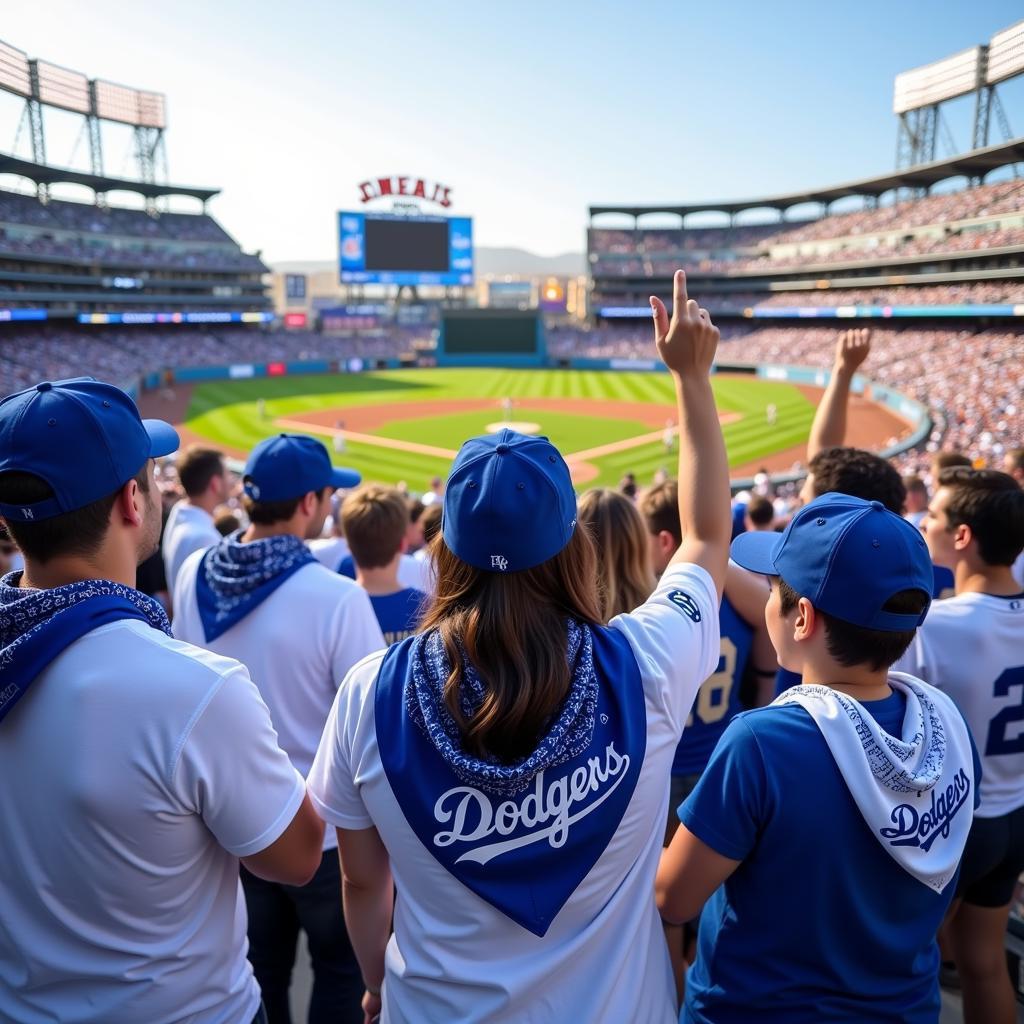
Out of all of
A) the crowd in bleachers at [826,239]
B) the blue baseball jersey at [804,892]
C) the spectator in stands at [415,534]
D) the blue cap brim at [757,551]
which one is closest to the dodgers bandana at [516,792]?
the blue baseball jersey at [804,892]

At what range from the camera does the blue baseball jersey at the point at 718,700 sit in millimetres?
3691

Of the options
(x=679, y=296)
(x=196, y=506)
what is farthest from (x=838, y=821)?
(x=196, y=506)

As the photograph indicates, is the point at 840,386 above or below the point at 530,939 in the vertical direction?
above

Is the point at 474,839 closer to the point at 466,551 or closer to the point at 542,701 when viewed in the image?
the point at 542,701

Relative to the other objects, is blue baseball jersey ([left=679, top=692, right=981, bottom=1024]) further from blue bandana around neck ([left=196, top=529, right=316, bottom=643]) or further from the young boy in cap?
blue bandana around neck ([left=196, top=529, right=316, bottom=643])

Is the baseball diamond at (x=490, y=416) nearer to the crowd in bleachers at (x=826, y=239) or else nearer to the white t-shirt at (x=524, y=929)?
the crowd in bleachers at (x=826, y=239)

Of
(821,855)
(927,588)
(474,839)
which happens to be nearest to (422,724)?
(474,839)

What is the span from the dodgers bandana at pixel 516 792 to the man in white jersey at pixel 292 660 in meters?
1.52

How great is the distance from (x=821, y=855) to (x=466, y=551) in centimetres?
127

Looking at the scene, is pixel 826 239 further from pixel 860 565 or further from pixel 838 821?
pixel 838 821

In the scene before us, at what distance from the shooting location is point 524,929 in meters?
1.83

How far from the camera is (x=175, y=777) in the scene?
186cm

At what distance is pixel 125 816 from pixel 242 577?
1.51 m

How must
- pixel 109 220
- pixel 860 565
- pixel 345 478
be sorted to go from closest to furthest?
pixel 860 565 < pixel 345 478 < pixel 109 220
